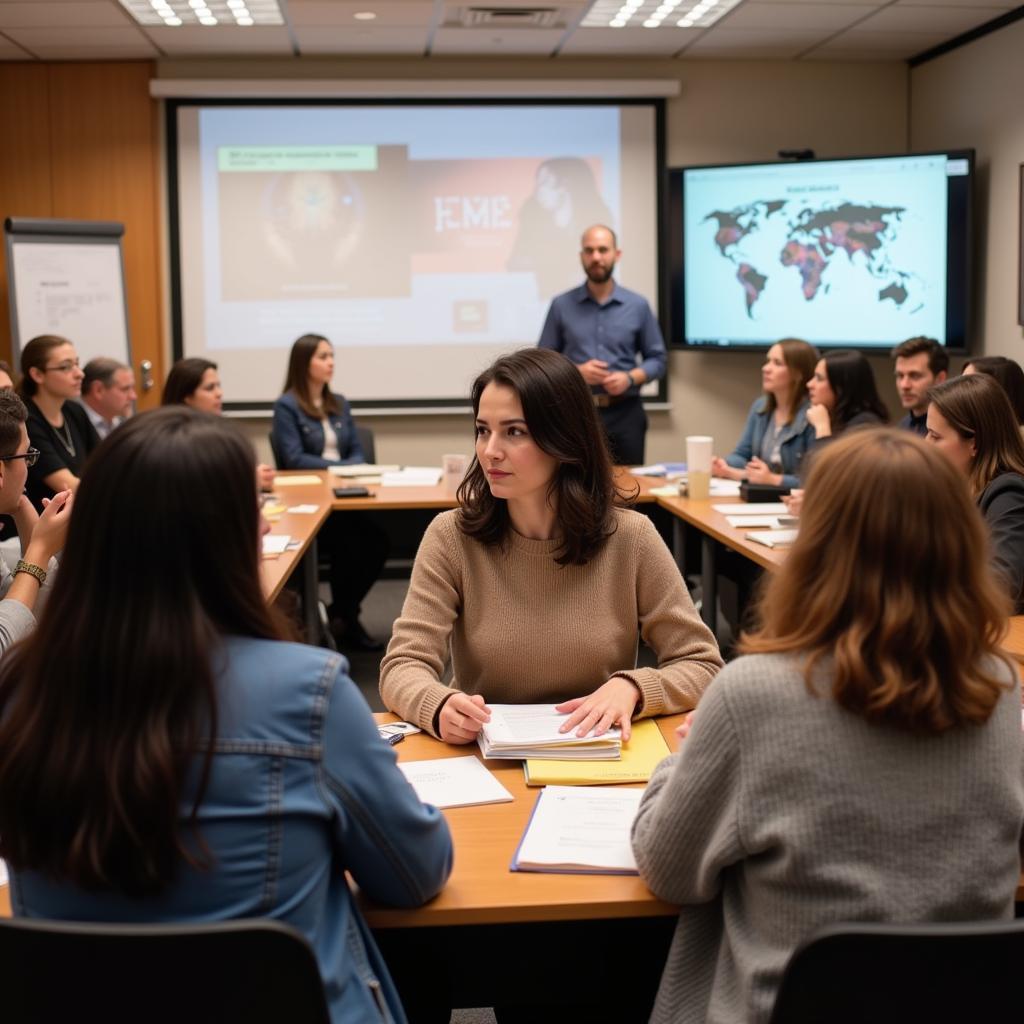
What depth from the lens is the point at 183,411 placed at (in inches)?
47.0

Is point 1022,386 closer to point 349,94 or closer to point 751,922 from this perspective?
point 751,922

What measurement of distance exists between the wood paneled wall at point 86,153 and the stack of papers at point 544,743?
5701mm

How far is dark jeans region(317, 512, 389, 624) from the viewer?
5496 millimetres

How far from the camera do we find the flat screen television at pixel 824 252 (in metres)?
6.31

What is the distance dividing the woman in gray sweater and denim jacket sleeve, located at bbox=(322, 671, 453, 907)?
0.98 feet

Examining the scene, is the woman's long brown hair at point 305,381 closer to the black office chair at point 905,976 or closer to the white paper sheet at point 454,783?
the white paper sheet at point 454,783

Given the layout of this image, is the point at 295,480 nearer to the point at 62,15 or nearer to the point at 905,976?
the point at 62,15

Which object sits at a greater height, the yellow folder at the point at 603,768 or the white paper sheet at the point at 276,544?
the white paper sheet at the point at 276,544

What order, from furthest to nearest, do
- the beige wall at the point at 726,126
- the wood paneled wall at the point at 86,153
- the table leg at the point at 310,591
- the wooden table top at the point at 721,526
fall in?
1. the beige wall at the point at 726,126
2. the wood paneled wall at the point at 86,153
3. the table leg at the point at 310,591
4. the wooden table top at the point at 721,526

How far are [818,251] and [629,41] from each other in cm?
157

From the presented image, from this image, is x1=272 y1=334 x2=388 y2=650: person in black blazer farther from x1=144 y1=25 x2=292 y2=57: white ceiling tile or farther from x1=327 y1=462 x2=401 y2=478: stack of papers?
x1=144 y1=25 x2=292 y2=57: white ceiling tile

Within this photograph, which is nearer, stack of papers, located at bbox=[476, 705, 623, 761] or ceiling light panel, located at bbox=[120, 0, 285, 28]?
stack of papers, located at bbox=[476, 705, 623, 761]

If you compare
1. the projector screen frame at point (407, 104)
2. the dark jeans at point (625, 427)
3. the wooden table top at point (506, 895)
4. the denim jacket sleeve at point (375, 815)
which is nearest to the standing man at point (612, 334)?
the dark jeans at point (625, 427)

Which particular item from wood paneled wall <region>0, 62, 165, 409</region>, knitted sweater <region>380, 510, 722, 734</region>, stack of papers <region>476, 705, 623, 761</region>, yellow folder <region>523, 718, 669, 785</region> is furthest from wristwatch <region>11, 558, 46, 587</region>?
wood paneled wall <region>0, 62, 165, 409</region>
